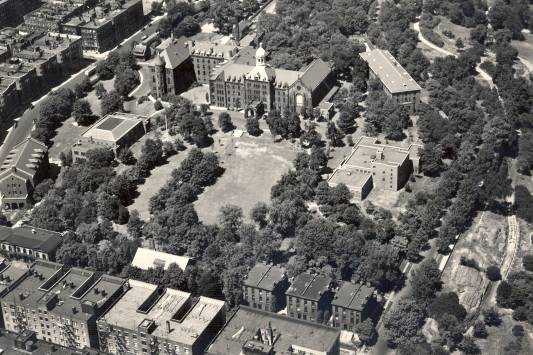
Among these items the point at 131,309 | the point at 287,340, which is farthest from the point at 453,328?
the point at 131,309

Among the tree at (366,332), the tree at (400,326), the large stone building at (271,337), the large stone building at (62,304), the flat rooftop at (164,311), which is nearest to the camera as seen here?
the large stone building at (271,337)

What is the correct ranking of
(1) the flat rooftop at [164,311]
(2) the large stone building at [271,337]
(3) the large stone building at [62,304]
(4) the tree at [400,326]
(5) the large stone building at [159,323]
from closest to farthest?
(2) the large stone building at [271,337], (5) the large stone building at [159,323], (1) the flat rooftop at [164,311], (3) the large stone building at [62,304], (4) the tree at [400,326]

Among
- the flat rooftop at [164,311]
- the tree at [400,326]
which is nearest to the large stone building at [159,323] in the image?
the flat rooftop at [164,311]

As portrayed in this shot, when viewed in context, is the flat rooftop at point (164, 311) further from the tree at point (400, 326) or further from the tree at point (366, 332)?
the tree at point (400, 326)

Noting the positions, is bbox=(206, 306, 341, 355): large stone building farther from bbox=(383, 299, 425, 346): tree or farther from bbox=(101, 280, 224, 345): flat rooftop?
bbox=(383, 299, 425, 346): tree

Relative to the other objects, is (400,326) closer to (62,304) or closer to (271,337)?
(271,337)

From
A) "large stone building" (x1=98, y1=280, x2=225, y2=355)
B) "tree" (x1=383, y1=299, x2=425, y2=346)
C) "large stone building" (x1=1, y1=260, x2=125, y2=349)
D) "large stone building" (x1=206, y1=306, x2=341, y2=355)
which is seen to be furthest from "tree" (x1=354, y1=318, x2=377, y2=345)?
"large stone building" (x1=1, y1=260, x2=125, y2=349)

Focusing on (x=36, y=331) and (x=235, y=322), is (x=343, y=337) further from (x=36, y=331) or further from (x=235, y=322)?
(x=36, y=331)
